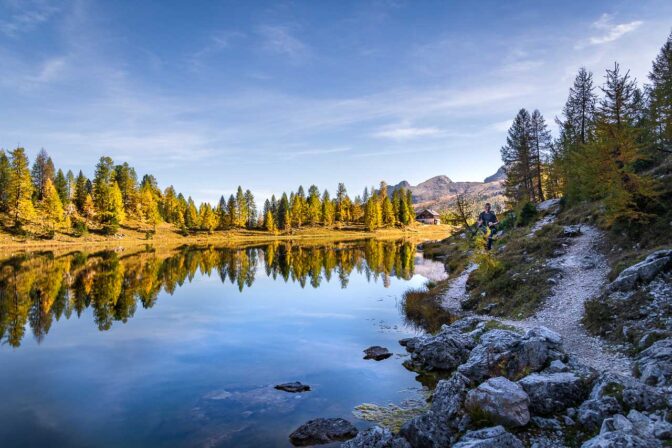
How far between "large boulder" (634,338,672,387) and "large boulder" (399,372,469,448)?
458cm

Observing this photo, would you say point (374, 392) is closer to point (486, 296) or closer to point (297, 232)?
point (486, 296)

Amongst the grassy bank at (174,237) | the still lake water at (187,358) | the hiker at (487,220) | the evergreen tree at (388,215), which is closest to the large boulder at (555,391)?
the still lake water at (187,358)

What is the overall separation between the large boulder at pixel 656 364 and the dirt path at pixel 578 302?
541 millimetres

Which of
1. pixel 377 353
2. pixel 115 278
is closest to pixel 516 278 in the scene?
pixel 377 353

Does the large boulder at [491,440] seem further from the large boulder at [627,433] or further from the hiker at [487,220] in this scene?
the hiker at [487,220]

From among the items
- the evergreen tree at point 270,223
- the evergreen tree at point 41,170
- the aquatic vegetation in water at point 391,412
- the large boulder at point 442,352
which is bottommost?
the aquatic vegetation in water at point 391,412

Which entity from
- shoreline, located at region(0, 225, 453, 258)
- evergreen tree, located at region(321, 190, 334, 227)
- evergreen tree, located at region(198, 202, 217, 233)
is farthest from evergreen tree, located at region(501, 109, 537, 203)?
evergreen tree, located at region(198, 202, 217, 233)

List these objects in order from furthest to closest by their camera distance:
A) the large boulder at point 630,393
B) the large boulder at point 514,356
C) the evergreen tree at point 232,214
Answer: the evergreen tree at point 232,214 → the large boulder at point 514,356 → the large boulder at point 630,393

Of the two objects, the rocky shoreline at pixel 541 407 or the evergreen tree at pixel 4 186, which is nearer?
the rocky shoreline at pixel 541 407

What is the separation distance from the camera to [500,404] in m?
9.77

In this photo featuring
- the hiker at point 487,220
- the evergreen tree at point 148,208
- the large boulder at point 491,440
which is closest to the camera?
the large boulder at point 491,440

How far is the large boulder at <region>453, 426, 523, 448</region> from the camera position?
8102 mm

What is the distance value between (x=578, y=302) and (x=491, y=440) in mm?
12548

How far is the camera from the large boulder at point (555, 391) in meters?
9.98
